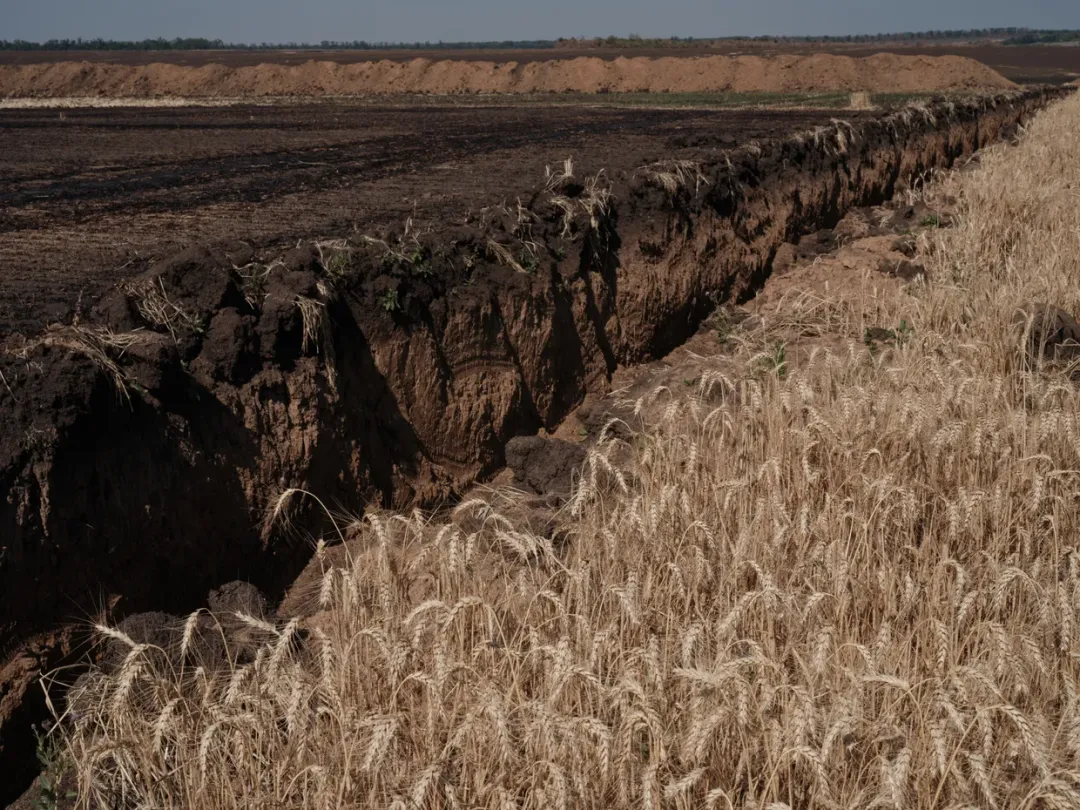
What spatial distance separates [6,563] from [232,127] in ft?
58.9

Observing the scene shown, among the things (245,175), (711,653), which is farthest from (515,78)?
(711,653)

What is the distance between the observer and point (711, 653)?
386cm

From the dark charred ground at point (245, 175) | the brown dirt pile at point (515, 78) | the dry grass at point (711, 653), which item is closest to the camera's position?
the dry grass at point (711, 653)

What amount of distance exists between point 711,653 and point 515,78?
1801 inches

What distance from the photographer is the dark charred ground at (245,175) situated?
7727 mm

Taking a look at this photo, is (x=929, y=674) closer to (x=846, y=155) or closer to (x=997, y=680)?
(x=997, y=680)

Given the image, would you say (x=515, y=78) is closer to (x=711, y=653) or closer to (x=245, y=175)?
(x=245, y=175)

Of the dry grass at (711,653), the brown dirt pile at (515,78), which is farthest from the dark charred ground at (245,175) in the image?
the brown dirt pile at (515,78)

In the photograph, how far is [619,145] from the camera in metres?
16.5

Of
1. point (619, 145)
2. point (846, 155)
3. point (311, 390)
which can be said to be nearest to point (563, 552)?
point (311, 390)

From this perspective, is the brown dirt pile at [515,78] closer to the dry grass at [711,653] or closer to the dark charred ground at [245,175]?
the dark charred ground at [245,175]

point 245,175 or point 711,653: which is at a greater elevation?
point 245,175

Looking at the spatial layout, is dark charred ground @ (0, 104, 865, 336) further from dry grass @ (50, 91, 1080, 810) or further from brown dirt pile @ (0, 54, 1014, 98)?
brown dirt pile @ (0, 54, 1014, 98)

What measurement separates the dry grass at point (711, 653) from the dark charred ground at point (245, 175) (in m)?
2.76
